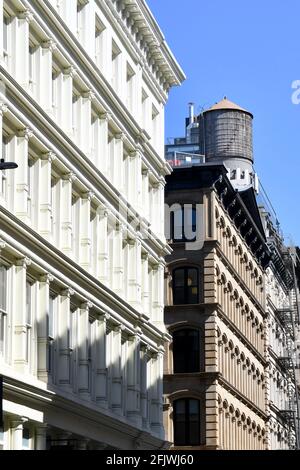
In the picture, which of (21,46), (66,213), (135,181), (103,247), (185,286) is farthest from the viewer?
(185,286)

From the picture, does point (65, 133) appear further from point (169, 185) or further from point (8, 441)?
point (169, 185)

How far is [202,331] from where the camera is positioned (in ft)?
244

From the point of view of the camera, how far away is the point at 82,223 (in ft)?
146

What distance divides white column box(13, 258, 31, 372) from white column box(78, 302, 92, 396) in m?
6.47

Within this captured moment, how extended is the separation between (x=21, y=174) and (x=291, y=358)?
6733cm

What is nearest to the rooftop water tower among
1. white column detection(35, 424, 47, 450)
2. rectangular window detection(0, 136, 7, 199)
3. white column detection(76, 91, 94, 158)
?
white column detection(76, 91, 94, 158)

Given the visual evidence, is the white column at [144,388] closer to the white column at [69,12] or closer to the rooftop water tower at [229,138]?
the white column at [69,12]

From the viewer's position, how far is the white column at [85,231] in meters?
44.3

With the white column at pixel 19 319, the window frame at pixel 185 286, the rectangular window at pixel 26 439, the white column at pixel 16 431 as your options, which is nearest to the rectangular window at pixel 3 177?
the white column at pixel 19 319

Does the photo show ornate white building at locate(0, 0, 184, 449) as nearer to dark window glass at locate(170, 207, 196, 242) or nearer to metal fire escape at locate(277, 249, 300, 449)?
dark window glass at locate(170, 207, 196, 242)

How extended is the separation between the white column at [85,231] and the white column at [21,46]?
7.36m

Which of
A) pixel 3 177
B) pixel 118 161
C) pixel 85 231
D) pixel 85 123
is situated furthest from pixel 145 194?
pixel 3 177

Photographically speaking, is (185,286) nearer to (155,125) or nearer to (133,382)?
(155,125)
